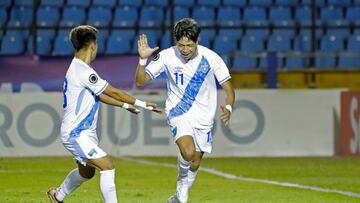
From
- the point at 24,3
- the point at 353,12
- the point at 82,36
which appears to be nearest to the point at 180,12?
the point at 24,3

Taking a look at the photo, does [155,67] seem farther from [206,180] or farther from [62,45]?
[62,45]

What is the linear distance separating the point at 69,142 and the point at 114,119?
11.2 meters

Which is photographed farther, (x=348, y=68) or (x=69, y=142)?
(x=348, y=68)

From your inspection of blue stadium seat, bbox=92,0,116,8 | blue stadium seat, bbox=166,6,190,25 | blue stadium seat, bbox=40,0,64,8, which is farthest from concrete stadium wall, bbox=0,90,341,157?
blue stadium seat, bbox=92,0,116,8

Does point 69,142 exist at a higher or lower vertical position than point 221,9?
higher

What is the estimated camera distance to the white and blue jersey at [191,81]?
12.0 meters

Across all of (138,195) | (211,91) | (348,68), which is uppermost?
(211,91)

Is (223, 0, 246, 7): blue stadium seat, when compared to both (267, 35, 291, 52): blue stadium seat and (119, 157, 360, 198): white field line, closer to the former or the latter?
(267, 35, 291, 52): blue stadium seat

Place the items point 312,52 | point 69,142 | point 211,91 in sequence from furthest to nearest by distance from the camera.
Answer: point 312,52, point 211,91, point 69,142

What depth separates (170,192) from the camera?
1462 centimetres

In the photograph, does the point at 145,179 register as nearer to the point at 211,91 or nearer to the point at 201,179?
the point at 201,179

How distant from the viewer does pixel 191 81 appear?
12.0 metres

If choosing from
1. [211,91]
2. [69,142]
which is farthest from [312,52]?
[69,142]

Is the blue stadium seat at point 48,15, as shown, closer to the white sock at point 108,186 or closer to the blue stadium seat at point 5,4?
the blue stadium seat at point 5,4
